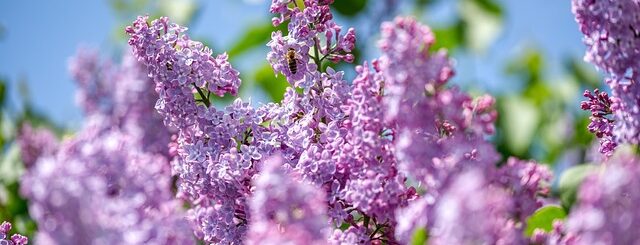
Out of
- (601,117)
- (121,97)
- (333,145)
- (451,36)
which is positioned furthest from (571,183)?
(451,36)

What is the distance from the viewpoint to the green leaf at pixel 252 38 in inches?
84.7

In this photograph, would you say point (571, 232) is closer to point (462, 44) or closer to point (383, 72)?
point (383, 72)

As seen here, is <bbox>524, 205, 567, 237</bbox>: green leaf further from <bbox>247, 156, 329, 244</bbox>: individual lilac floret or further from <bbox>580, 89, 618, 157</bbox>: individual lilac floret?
<bbox>247, 156, 329, 244</bbox>: individual lilac floret

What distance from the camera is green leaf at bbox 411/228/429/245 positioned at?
54 cm

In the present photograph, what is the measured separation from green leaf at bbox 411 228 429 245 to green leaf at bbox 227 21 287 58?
1623 millimetres

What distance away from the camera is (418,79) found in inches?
21.9

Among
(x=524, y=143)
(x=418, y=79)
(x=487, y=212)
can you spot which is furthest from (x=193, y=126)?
(x=524, y=143)

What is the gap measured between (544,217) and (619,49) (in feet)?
0.57

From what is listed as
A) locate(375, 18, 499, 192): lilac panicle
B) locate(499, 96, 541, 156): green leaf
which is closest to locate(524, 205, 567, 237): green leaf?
locate(375, 18, 499, 192): lilac panicle

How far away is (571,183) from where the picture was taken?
932 millimetres

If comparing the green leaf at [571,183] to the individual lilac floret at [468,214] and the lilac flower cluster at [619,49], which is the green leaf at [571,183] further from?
the individual lilac floret at [468,214]

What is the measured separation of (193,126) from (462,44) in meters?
1.60

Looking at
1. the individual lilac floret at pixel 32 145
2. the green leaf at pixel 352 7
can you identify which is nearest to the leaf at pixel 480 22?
the green leaf at pixel 352 7

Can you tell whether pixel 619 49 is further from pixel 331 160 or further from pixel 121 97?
pixel 121 97
